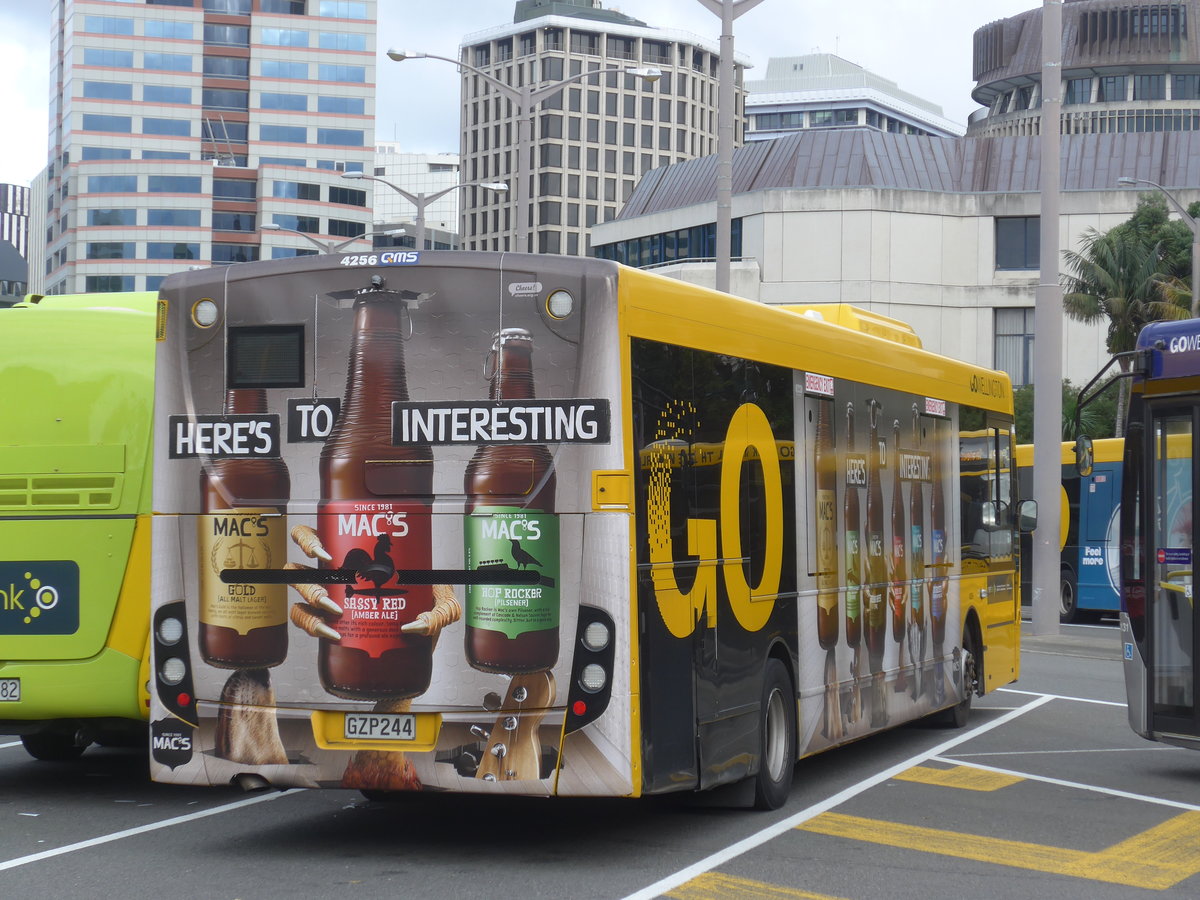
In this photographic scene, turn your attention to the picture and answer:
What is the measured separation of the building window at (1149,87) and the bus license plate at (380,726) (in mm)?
136360

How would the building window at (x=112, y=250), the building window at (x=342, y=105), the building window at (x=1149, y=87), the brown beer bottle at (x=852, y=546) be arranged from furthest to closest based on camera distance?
the building window at (x=342, y=105) < the building window at (x=1149, y=87) < the building window at (x=112, y=250) < the brown beer bottle at (x=852, y=546)

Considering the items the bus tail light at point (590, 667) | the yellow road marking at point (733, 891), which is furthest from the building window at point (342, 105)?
the yellow road marking at point (733, 891)

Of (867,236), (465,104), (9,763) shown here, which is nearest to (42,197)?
(465,104)

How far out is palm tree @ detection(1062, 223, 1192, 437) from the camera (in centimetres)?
5944

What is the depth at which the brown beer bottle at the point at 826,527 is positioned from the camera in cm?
1025

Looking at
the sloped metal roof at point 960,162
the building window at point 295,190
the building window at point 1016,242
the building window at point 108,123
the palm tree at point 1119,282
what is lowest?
A: the palm tree at point 1119,282

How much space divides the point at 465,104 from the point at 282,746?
516 ft

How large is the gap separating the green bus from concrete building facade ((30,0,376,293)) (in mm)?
123845

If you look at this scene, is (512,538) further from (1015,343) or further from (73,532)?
(1015,343)

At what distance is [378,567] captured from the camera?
7.98 m

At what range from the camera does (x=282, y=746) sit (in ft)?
26.6

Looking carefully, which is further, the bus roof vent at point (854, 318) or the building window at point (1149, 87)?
the building window at point (1149, 87)

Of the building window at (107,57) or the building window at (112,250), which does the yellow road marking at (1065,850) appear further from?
the building window at (107,57)

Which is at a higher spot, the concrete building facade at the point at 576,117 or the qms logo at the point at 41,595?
the concrete building facade at the point at 576,117
